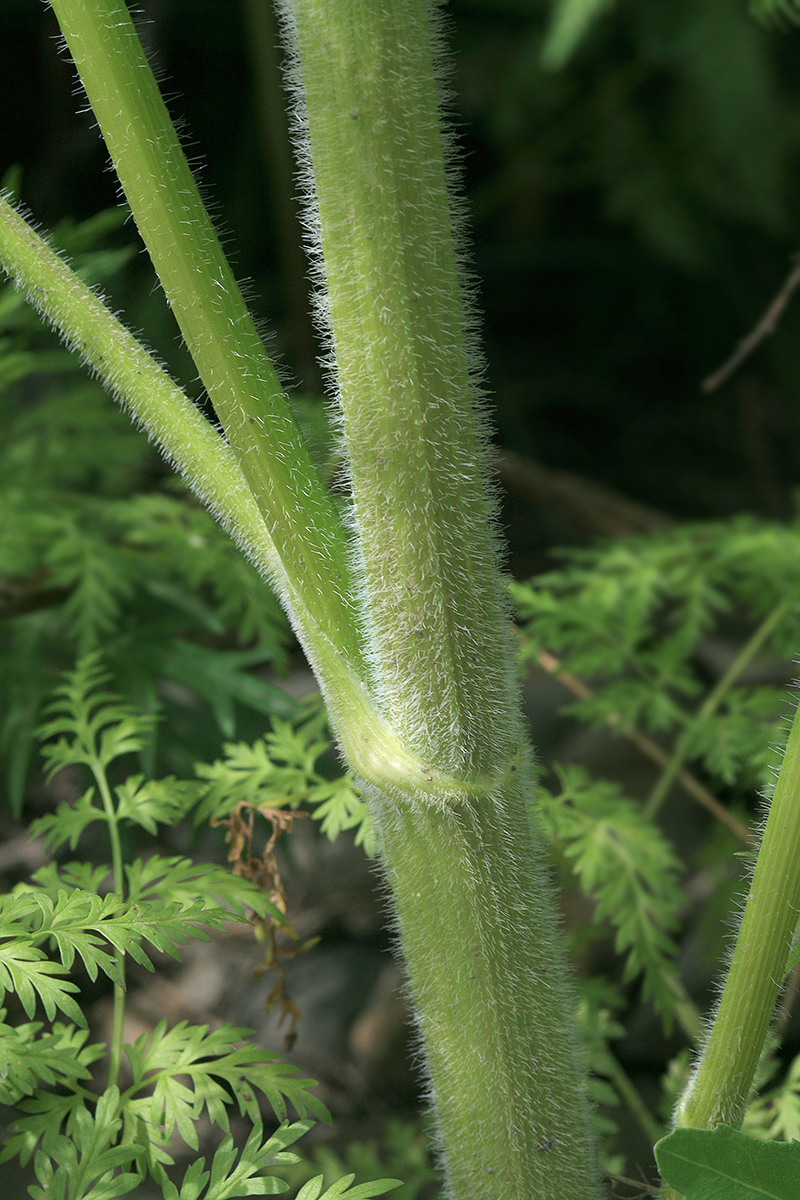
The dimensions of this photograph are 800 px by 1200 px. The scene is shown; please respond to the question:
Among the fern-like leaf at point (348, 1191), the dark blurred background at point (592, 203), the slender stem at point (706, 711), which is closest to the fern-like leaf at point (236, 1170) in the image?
the fern-like leaf at point (348, 1191)

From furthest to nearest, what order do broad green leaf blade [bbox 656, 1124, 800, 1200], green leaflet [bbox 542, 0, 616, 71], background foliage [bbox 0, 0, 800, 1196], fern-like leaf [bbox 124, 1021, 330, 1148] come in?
green leaflet [bbox 542, 0, 616, 71] → background foliage [bbox 0, 0, 800, 1196] → fern-like leaf [bbox 124, 1021, 330, 1148] → broad green leaf blade [bbox 656, 1124, 800, 1200]

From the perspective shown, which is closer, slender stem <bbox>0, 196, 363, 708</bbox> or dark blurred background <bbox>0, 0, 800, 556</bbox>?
slender stem <bbox>0, 196, 363, 708</bbox>

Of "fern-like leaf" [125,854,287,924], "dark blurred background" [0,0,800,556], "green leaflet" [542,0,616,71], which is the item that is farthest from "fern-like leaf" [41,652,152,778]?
"dark blurred background" [0,0,800,556]

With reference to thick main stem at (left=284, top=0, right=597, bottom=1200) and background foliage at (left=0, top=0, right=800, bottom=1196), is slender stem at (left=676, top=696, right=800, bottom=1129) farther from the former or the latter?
background foliage at (left=0, top=0, right=800, bottom=1196)

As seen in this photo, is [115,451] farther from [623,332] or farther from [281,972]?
[623,332]

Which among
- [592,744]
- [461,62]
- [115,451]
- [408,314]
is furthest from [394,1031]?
[461,62]

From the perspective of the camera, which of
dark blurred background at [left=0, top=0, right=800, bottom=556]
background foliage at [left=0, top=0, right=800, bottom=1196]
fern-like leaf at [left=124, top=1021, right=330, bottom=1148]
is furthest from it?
dark blurred background at [left=0, top=0, right=800, bottom=556]

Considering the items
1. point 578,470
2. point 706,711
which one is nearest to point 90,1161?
point 706,711
